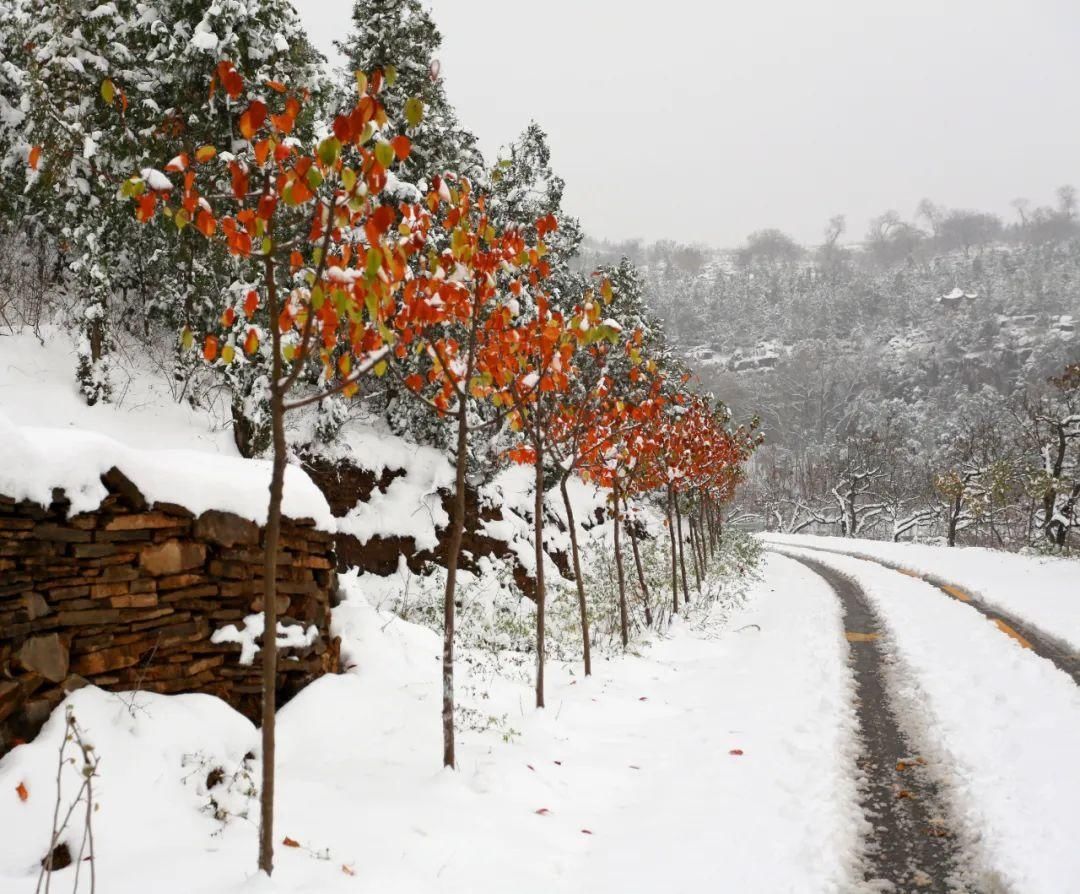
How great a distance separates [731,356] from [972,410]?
42992mm

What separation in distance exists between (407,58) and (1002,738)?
55.8 ft

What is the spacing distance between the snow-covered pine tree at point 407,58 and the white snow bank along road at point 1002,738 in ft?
44.9

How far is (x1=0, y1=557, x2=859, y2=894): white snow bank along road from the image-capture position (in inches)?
140

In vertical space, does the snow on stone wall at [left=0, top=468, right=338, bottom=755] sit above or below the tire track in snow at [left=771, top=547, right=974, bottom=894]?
above

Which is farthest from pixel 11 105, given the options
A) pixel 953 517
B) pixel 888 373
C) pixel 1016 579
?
pixel 888 373

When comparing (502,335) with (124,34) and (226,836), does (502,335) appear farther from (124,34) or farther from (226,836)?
(124,34)

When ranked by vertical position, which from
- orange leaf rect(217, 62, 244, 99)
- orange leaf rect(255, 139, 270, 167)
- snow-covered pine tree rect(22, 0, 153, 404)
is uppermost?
snow-covered pine tree rect(22, 0, 153, 404)

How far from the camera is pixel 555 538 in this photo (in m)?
19.3

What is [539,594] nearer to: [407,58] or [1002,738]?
[1002,738]

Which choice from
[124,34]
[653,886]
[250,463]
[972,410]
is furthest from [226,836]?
[972,410]

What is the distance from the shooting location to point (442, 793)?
4.73 meters

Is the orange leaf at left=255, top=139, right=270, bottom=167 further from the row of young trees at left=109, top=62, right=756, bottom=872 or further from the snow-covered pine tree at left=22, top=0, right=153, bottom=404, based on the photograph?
the snow-covered pine tree at left=22, top=0, right=153, bottom=404

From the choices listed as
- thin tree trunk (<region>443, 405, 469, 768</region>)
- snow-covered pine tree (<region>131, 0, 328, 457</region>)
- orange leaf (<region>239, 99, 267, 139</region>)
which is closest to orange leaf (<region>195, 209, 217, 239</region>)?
orange leaf (<region>239, 99, 267, 139</region>)

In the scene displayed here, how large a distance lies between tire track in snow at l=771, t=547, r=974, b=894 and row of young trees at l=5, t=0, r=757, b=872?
309cm
